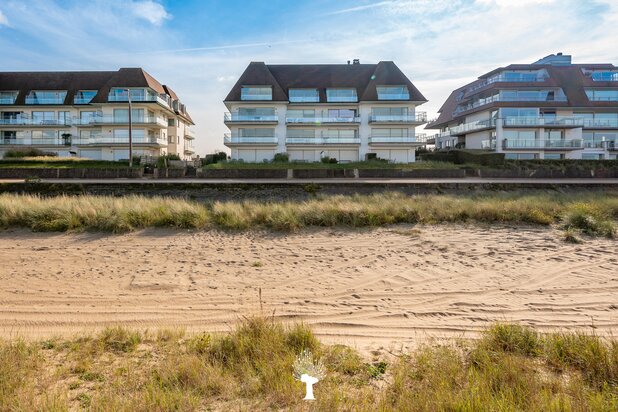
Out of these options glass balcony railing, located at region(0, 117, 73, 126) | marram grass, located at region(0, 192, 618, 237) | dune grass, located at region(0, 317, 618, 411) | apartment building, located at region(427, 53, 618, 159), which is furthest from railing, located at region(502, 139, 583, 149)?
glass balcony railing, located at region(0, 117, 73, 126)

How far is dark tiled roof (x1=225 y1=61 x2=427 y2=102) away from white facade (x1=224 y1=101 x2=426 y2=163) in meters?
1.46

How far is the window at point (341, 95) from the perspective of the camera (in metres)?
46.7

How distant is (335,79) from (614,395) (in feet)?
157

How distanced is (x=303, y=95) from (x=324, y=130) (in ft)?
16.6

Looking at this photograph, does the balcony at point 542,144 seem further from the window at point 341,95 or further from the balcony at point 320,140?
the window at point 341,95

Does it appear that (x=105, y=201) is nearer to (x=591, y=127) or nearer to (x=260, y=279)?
(x=260, y=279)

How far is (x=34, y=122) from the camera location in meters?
50.8

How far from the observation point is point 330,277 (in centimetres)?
840

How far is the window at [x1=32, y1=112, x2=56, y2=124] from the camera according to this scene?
50875mm

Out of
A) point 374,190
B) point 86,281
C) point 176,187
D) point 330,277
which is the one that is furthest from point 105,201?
point 374,190

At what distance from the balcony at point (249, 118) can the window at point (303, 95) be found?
3.39 metres

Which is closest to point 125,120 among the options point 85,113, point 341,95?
point 85,113

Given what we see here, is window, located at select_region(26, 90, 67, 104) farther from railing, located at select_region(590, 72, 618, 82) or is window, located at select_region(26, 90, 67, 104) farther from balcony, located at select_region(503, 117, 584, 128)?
railing, located at select_region(590, 72, 618, 82)

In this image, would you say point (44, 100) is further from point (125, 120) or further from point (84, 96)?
point (125, 120)
